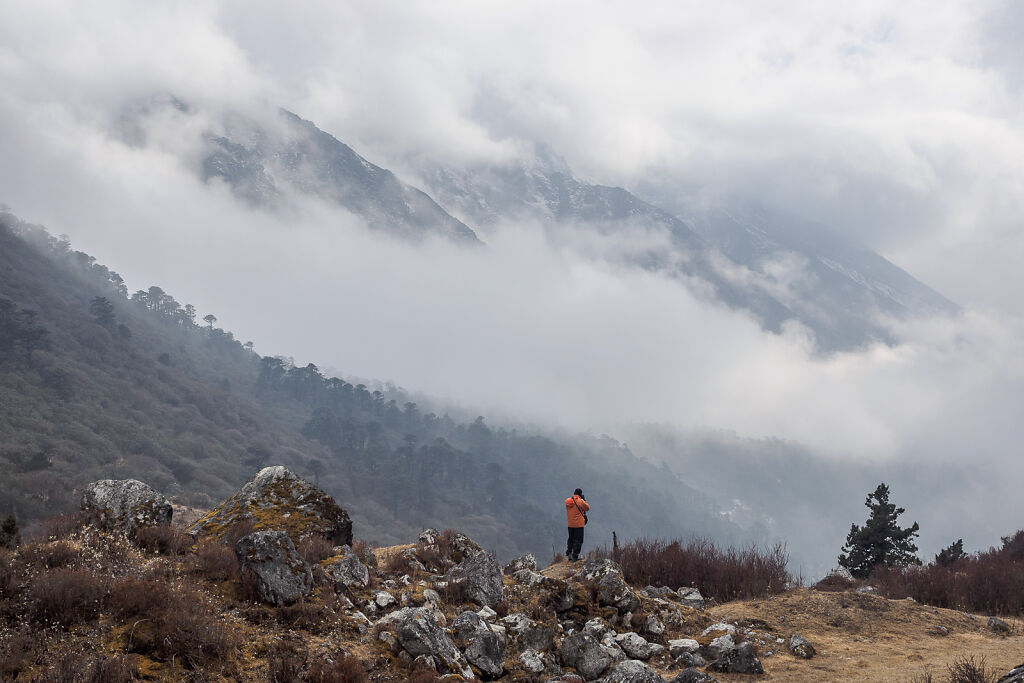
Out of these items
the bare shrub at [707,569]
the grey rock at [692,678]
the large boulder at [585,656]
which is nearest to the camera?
the grey rock at [692,678]

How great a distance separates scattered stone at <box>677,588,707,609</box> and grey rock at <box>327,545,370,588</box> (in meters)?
6.74

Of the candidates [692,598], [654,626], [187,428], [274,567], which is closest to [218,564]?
[274,567]

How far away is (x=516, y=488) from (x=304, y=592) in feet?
563

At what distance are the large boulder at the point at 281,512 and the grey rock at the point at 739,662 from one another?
691 centimetres

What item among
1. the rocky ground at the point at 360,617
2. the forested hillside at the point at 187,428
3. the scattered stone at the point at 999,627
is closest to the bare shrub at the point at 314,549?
the rocky ground at the point at 360,617

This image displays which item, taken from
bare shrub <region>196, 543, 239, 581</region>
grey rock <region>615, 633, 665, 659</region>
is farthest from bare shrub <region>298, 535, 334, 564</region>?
grey rock <region>615, 633, 665, 659</region>

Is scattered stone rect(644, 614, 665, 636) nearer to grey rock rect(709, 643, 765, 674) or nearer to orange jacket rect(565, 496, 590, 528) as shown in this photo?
grey rock rect(709, 643, 765, 674)

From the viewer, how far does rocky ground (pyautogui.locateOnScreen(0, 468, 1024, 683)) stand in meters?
6.46

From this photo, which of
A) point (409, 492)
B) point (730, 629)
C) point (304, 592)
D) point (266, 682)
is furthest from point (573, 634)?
point (409, 492)

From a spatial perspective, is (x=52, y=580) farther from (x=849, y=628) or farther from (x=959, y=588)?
(x=959, y=588)

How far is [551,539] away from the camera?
14475 centimetres

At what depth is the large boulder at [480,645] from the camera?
8.26 metres

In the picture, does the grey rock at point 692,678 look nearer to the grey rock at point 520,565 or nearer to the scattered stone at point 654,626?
the scattered stone at point 654,626

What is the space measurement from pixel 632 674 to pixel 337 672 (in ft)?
12.2
